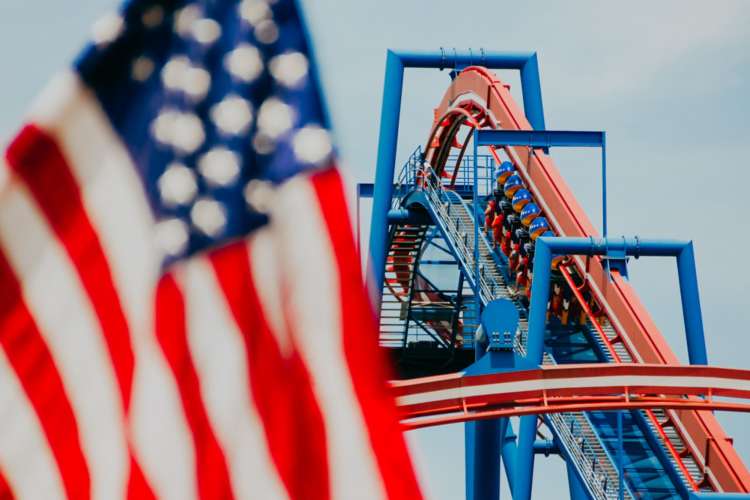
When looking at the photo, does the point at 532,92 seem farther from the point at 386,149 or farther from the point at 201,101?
the point at 201,101

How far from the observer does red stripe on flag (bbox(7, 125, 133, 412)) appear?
3367mm

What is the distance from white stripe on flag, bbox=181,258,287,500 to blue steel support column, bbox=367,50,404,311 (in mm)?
27138

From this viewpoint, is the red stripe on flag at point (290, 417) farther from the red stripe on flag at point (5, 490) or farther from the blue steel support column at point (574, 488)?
the blue steel support column at point (574, 488)

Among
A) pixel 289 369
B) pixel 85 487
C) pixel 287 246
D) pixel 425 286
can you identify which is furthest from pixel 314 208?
pixel 425 286

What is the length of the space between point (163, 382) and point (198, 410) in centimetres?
10

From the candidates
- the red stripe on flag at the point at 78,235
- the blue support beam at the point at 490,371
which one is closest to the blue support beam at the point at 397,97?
the blue support beam at the point at 490,371

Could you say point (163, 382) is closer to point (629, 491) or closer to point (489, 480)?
point (489, 480)

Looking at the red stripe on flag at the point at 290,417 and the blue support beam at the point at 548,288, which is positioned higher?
the blue support beam at the point at 548,288

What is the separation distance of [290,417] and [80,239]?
63 cm

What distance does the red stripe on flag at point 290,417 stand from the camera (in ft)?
10.7

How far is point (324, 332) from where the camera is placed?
3.23m

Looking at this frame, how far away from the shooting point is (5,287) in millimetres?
3402

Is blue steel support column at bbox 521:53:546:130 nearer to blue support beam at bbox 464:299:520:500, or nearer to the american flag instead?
blue support beam at bbox 464:299:520:500

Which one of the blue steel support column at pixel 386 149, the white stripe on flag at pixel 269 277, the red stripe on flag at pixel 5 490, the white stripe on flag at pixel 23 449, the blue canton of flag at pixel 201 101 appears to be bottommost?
the red stripe on flag at pixel 5 490
